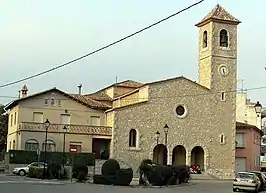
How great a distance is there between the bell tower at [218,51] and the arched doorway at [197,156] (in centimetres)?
710

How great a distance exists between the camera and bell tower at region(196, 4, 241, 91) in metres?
65.6

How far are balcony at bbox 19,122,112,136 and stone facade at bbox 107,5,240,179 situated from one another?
68.9 inches

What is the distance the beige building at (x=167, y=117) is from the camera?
205 feet

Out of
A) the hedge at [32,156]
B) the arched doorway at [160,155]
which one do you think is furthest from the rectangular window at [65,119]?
the arched doorway at [160,155]

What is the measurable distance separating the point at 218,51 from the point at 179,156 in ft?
41.3

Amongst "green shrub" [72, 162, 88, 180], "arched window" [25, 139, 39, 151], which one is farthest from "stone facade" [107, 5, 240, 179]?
"green shrub" [72, 162, 88, 180]

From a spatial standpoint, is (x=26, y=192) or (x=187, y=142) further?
(x=187, y=142)

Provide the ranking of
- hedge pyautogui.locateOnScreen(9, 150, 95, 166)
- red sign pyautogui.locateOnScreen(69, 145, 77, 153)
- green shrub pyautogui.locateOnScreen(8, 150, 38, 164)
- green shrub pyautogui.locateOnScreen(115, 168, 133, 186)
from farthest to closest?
red sign pyautogui.locateOnScreen(69, 145, 77, 153)
green shrub pyautogui.locateOnScreen(8, 150, 38, 164)
hedge pyautogui.locateOnScreen(9, 150, 95, 166)
green shrub pyautogui.locateOnScreen(115, 168, 133, 186)

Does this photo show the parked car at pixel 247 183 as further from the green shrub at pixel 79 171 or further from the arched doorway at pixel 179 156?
the arched doorway at pixel 179 156

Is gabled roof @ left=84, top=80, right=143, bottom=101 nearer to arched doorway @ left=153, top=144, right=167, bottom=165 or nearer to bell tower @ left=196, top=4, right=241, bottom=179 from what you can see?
arched doorway @ left=153, top=144, right=167, bottom=165

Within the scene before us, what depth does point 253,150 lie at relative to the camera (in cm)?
7306

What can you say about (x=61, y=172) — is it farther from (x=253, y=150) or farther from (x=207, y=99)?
(x=253, y=150)

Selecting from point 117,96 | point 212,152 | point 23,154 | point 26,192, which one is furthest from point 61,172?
point 117,96

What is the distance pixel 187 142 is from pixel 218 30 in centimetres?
1309
